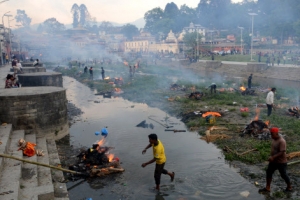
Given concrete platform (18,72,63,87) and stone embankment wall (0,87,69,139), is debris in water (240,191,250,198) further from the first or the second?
concrete platform (18,72,63,87)

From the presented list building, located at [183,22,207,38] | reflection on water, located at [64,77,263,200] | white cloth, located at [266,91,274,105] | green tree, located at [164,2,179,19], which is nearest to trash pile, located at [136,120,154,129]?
reflection on water, located at [64,77,263,200]

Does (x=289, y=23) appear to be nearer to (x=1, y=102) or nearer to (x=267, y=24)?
(x=267, y=24)

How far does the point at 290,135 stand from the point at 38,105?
9.91m

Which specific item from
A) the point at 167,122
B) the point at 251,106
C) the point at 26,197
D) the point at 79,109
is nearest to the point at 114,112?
the point at 79,109

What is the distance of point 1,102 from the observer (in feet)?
33.8

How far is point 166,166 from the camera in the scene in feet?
30.1

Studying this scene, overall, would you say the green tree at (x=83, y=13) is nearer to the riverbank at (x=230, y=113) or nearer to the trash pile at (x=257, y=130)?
the riverbank at (x=230, y=113)

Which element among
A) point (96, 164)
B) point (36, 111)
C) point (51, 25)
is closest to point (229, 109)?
point (96, 164)

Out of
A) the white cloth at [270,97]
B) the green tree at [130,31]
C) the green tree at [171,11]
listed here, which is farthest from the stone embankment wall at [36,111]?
the green tree at [130,31]

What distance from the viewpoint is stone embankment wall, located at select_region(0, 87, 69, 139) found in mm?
10328

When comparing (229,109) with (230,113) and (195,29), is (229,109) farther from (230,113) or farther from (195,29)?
(195,29)

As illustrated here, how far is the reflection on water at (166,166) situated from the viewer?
7.45m

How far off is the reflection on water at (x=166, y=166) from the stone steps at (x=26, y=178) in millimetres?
534

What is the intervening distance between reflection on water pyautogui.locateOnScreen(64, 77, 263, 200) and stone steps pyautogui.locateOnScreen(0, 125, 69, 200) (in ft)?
1.75
